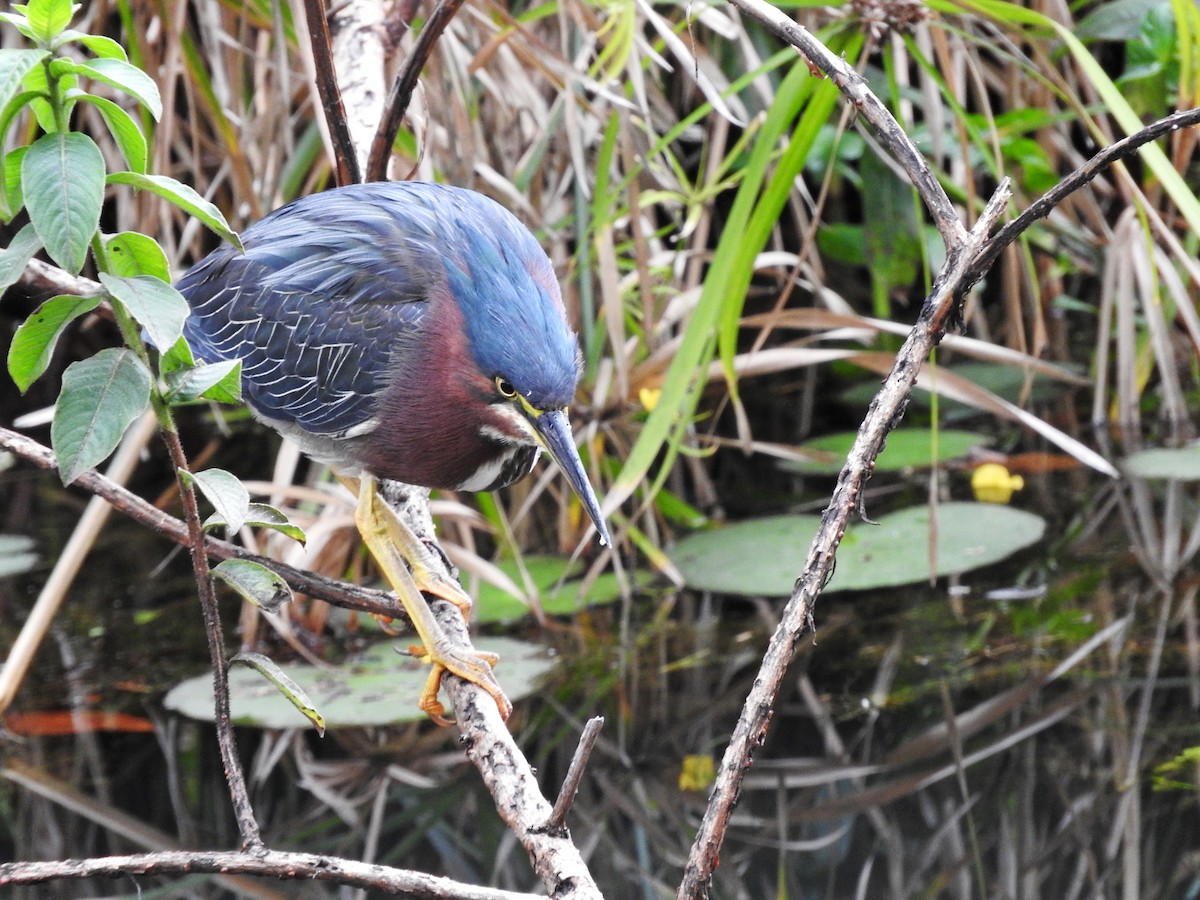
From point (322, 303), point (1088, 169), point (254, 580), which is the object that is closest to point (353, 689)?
point (322, 303)

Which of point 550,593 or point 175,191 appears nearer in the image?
point 175,191

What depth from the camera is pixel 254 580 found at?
1.32 metres

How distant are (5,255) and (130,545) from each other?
11.2 ft

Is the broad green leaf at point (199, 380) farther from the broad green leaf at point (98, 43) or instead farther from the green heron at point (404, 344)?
the green heron at point (404, 344)

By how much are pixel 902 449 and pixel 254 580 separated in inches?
131

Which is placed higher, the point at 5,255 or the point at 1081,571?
the point at 5,255

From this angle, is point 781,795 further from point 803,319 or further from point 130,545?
point 130,545

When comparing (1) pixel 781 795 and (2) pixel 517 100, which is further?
A: (2) pixel 517 100

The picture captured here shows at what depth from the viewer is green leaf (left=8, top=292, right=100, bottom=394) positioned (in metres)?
1.17

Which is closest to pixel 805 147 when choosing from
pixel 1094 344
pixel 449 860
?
pixel 449 860

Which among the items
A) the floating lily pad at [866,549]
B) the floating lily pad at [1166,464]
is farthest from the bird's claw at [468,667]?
the floating lily pad at [1166,464]

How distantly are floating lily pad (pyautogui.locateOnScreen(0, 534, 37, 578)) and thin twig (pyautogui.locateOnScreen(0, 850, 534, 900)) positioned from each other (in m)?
3.05

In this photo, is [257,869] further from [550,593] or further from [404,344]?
[550,593]

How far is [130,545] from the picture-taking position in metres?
4.32
